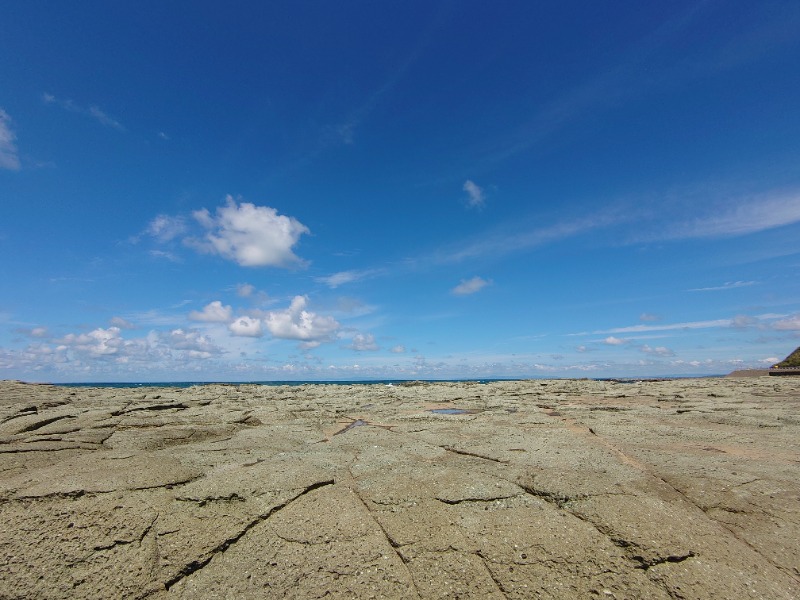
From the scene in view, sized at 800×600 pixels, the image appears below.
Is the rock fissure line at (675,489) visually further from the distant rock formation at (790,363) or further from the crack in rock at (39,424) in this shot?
the distant rock formation at (790,363)

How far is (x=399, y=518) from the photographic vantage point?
4.02 meters

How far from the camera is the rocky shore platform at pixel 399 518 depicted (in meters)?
3.11

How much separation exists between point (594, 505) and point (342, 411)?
32.2ft

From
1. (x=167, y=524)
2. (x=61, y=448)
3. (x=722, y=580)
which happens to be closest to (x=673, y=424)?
(x=722, y=580)

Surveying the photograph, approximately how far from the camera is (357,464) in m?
5.80

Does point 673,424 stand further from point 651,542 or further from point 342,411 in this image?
point 342,411

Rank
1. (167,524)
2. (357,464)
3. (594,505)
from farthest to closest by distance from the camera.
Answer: (357,464)
(594,505)
(167,524)

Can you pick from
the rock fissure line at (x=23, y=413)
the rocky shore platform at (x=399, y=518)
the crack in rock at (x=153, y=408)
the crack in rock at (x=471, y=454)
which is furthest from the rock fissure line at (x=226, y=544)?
the rock fissure line at (x=23, y=413)

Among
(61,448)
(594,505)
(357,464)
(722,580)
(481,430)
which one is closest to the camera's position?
(722,580)

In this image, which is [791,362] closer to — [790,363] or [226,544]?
[790,363]

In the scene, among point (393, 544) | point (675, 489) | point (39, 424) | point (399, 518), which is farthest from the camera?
point (39, 424)

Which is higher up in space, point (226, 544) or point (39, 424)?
point (39, 424)

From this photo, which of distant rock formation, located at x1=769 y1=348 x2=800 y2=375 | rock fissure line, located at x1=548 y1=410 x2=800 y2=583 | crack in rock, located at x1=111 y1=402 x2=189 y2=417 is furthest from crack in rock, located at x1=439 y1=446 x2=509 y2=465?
distant rock formation, located at x1=769 y1=348 x2=800 y2=375

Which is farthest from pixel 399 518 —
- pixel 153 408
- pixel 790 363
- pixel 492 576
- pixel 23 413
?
pixel 790 363
